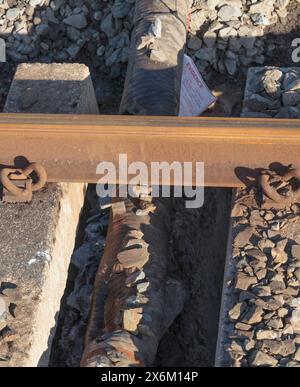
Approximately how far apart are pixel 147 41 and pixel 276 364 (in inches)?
123

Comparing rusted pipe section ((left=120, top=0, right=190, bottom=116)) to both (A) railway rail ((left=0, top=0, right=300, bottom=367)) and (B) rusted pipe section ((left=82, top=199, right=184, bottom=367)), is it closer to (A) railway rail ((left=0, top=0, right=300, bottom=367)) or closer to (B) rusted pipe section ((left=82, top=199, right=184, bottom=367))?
(A) railway rail ((left=0, top=0, right=300, bottom=367))

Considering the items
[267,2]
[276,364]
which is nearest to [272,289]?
[276,364]

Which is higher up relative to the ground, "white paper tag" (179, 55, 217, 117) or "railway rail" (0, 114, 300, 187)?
"railway rail" (0, 114, 300, 187)

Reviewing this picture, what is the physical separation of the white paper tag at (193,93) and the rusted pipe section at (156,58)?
0.50 feet

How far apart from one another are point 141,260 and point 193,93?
6.29 feet

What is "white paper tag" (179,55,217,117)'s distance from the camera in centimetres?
711

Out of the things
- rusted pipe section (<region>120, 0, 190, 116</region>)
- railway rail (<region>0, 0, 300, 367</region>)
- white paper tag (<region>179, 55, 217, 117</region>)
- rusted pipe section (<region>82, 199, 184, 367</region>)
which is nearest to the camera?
rusted pipe section (<region>82, 199, 184, 367</region>)

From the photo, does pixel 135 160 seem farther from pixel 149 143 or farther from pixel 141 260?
pixel 141 260

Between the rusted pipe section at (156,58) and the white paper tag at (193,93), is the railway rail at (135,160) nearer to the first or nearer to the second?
the rusted pipe section at (156,58)

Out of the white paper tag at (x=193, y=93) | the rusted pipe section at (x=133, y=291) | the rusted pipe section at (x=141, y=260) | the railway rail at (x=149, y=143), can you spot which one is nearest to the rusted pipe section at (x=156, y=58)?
the rusted pipe section at (x=141, y=260)

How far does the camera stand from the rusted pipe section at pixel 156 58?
22.1 feet

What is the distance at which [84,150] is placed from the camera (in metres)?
6.09

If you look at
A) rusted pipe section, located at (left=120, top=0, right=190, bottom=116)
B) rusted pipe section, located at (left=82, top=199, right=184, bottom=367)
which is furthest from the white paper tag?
rusted pipe section, located at (left=82, top=199, right=184, bottom=367)

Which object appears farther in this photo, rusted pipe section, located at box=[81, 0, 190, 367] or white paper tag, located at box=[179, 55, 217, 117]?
white paper tag, located at box=[179, 55, 217, 117]
